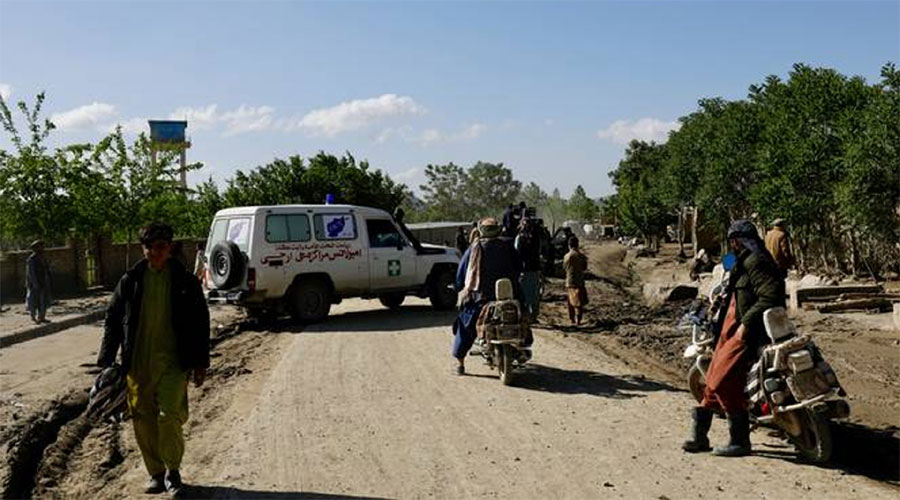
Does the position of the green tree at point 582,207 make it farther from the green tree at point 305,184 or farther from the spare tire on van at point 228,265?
the spare tire on van at point 228,265

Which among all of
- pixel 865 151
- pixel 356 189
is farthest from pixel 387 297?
pixel 356 189

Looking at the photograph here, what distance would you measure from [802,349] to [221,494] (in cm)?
412

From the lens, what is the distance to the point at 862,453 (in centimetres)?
755

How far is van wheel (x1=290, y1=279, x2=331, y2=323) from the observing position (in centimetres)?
1603

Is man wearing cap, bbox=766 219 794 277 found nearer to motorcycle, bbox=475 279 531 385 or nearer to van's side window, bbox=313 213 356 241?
motorcycle, bbox=475 279 531 385

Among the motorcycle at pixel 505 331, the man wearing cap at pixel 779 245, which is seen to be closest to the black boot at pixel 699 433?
the motorcycle at pixel 505 331

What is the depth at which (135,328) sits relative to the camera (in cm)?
599

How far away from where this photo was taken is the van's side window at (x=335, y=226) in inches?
642

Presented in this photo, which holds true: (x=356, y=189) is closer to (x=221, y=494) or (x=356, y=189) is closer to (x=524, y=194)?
(x=221, y=494)

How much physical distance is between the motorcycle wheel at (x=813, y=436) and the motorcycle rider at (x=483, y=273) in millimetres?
4120

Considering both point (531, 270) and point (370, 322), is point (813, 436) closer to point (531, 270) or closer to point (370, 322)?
point (531, 270)

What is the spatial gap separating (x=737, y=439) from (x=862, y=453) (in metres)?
1.68

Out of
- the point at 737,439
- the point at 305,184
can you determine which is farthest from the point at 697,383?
the point at 305,184

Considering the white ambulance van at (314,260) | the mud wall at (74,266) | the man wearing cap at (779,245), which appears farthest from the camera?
the mud wall at (74,266)
